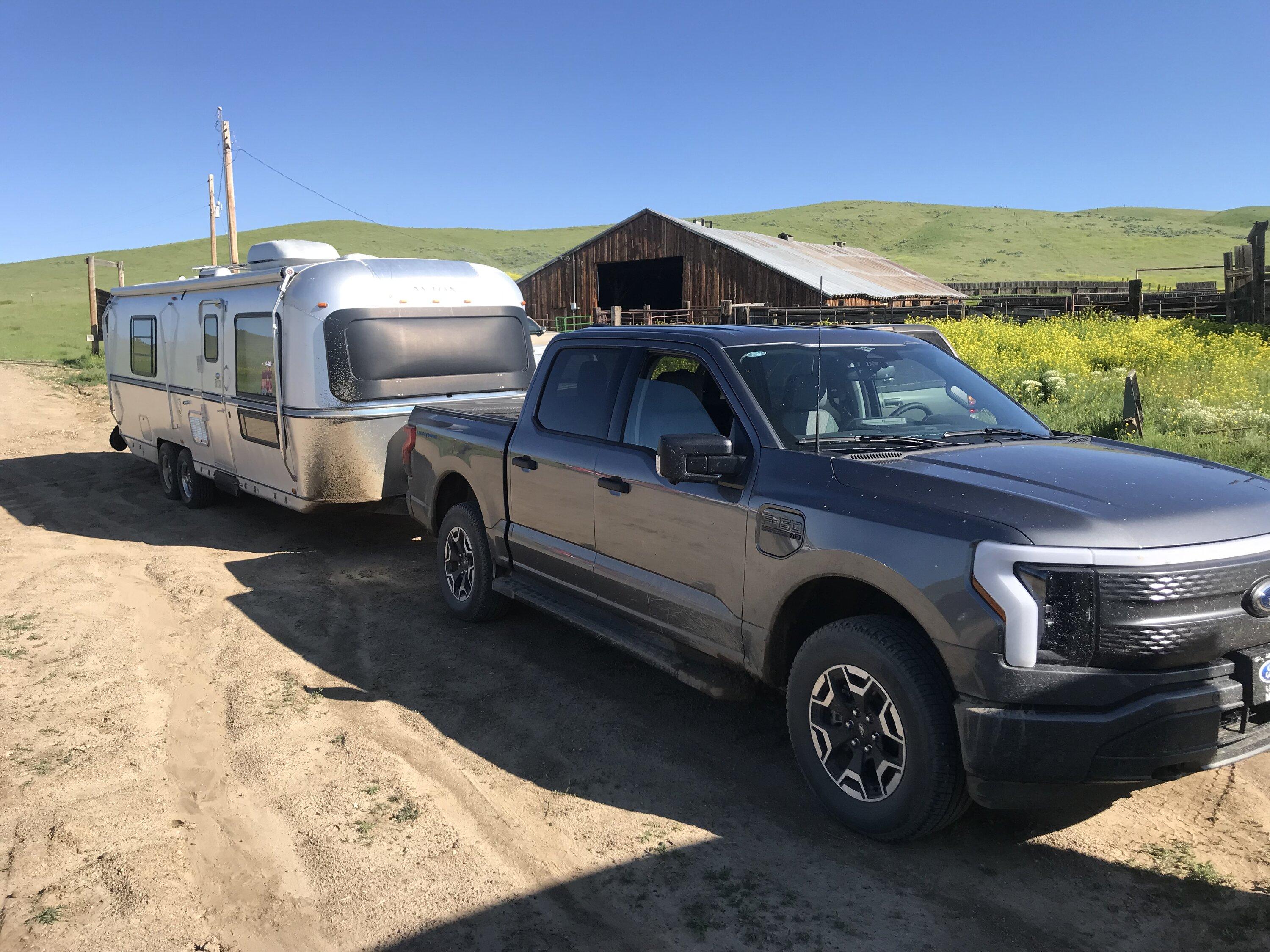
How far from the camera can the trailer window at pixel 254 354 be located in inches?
341

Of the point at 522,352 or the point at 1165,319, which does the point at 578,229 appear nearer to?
the point at 1165,319

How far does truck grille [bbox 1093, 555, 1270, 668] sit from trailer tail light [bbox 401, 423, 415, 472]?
17.4ft

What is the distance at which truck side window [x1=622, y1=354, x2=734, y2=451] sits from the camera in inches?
182

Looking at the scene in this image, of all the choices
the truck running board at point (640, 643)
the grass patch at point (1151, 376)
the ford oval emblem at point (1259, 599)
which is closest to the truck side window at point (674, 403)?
the truck running board at point (640, 643)

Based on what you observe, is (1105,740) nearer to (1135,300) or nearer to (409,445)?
(409,445)

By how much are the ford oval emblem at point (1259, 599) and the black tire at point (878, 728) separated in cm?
104

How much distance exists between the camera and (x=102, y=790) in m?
4.33

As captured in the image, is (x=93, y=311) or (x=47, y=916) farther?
(x=93, y=311)

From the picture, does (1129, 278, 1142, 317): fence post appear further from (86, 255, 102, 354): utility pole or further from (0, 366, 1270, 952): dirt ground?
(86, 255, 102, 354): utility pole

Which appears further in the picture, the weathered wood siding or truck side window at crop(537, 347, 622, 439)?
the weathered wood siding

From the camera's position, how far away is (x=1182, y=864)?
11.8ft

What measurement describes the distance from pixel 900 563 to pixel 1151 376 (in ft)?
41.0

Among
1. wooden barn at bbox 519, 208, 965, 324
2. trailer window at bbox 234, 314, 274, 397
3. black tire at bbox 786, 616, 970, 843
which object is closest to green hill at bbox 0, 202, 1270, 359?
wooden barn at bbox 519, 208, 965, 324

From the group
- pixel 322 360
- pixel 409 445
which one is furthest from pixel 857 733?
pixel 322 360
